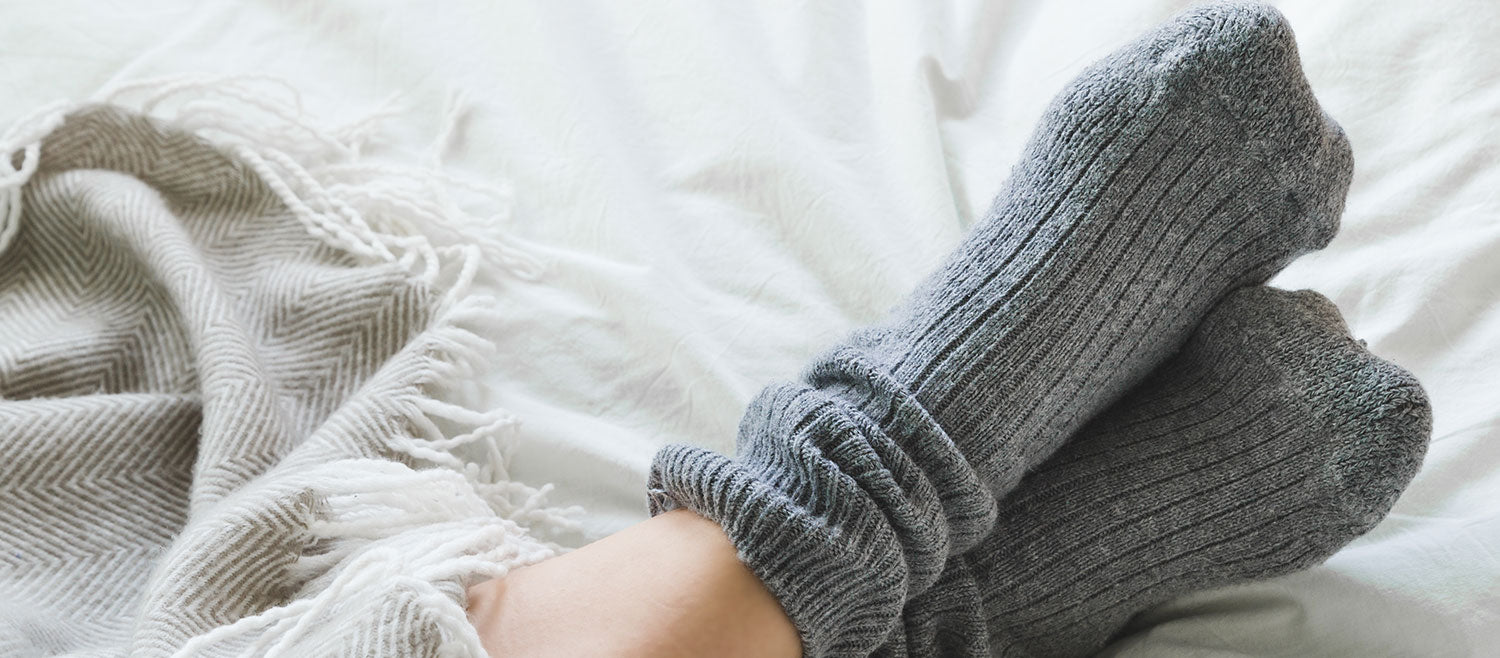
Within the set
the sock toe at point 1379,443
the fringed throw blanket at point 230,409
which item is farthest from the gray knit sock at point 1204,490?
the fringed throw blanket at point 230,409

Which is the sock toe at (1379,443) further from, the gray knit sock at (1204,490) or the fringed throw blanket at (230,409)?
the fringed throw blanket at (230,409)

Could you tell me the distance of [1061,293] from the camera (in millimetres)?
683

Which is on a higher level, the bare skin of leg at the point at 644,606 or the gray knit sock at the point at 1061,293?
the gray knit sock at the point at 1061,293

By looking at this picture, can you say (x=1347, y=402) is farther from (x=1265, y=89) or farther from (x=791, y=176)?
(x=791, y=176)

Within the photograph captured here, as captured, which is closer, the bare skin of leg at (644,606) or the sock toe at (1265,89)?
the bare skin of leg at (644,606)

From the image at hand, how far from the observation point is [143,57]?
0.87 m

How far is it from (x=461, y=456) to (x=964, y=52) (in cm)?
45

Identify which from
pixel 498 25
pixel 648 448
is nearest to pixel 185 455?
pixel 648 448

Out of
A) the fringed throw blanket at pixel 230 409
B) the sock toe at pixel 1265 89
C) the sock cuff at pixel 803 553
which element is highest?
the sock toe at pixel 1265 89

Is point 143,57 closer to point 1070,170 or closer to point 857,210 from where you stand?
point 857,210

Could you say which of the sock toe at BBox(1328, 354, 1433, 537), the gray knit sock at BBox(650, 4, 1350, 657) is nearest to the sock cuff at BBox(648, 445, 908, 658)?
the gray knit sock at BBox(650, 4, 1350, 657)

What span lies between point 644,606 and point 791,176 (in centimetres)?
35

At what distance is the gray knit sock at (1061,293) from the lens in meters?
0.61

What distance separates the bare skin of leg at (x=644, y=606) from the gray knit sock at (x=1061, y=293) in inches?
0.8
